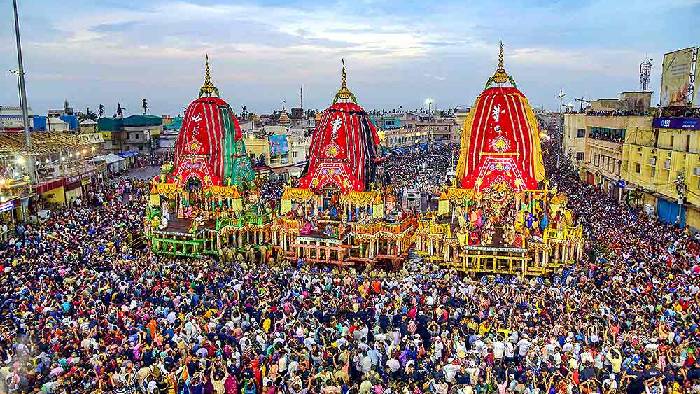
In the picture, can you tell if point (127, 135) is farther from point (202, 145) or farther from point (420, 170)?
point (202, 145)

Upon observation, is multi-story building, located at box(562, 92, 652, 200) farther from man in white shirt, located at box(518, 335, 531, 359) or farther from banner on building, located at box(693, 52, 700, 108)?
man in white shirt, located at box(518, 335, 531, 359)

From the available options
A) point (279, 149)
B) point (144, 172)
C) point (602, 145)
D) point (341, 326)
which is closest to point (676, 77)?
point (602, 145)

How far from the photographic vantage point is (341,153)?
29984mm

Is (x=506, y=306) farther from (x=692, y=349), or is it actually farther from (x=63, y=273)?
(x=63, y=273)

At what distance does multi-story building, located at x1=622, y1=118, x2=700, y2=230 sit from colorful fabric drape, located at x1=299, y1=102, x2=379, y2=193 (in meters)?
17.9

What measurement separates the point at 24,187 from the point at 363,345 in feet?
102

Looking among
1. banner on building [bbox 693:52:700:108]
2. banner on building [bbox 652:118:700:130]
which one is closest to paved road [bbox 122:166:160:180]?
banner on building [bbox 652:118:700:130]

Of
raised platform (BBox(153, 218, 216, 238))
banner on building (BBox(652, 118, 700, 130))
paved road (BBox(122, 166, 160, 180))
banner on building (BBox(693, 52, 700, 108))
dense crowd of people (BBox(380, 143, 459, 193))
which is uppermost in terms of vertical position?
banner on building (BBox(693, 52, 700, 108))

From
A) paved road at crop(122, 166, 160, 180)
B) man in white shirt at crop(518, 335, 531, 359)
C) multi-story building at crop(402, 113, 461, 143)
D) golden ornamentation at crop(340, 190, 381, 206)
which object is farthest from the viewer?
multi-story building at crop(402, 113, 461, 143)

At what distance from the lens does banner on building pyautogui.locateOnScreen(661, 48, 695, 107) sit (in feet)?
127

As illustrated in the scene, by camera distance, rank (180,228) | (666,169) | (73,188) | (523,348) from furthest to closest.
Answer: (73,188) → (666,169) → (180,228) → (523,348)

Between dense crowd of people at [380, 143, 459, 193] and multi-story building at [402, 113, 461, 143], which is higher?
multi-story building at [402, 113, 461, 143]

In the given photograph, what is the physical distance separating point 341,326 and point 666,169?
1070 inches

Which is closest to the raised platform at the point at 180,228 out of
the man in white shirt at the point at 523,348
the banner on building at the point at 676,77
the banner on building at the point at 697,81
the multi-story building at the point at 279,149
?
the man in white shirt at the point at 523,348
